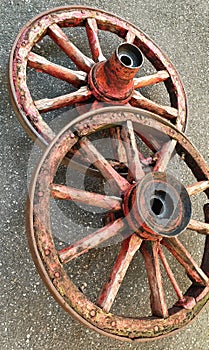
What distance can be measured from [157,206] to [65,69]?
555 millimetres

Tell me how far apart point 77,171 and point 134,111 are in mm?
384

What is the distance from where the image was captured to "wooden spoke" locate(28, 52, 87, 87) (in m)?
1.50

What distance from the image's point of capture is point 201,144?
6.68 feet

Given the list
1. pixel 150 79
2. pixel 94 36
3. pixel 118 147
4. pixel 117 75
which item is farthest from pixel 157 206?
pixel 94 36

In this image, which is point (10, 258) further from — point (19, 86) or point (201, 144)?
point (201, 144)

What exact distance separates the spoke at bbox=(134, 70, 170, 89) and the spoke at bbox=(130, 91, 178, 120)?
0.04 meters

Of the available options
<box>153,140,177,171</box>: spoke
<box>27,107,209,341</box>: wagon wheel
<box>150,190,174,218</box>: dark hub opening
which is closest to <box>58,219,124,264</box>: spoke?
<box>27,107,209,341</box>: wagon wheel

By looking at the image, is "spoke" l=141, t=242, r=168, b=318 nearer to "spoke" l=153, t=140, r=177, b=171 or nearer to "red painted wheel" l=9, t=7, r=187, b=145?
"spoke" l=153, t=140, r=177, b=171

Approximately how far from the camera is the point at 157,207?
1391 mm

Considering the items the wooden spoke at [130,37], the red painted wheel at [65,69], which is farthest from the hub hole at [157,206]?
the wooden spoke at [130,37]

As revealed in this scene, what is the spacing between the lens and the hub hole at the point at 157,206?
1.38 m

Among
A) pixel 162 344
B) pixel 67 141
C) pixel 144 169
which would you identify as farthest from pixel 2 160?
pixel 162 344

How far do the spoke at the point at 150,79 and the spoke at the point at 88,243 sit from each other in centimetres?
55

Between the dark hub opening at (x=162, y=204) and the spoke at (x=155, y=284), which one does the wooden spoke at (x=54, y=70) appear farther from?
the spoke at (x=155, y=284)
